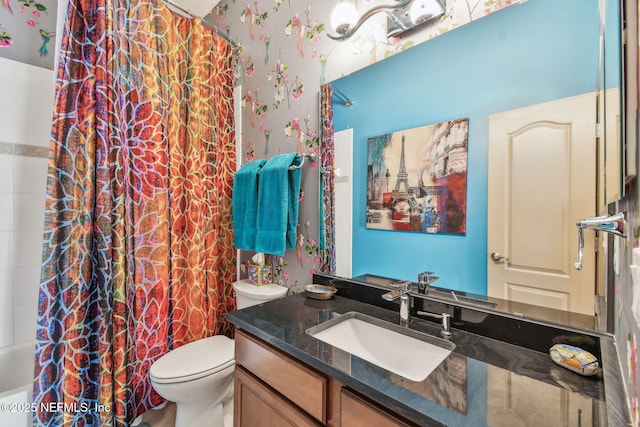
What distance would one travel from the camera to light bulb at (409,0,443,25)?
1.09 meters

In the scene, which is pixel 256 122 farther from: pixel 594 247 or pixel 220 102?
pixel 594 247

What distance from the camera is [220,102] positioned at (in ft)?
6.59

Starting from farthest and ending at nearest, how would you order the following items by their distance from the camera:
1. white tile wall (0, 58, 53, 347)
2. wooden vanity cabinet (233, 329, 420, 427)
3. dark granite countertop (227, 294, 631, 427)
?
white tile wall (0, 58, 53, 347) < wooden vanity cabinet (233, 329, 420, 427) < dark granite countertop (227, 294, 631, 427)

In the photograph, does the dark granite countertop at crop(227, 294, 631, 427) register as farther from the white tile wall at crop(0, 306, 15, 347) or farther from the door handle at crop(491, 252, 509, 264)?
the white tile wall at crop(0, 306, 15, 347)

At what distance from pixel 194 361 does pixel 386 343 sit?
41.5 inches

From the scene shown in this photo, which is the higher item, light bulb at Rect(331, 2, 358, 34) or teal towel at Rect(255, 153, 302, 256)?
light bulb at Rect(331, 2, 358, 34)

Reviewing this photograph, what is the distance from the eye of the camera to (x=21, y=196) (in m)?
1.63

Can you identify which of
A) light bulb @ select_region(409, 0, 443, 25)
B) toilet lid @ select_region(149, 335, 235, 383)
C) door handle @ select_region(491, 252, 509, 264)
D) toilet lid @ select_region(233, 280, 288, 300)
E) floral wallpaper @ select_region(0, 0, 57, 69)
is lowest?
toilet lid @ select_region(149, 335, 235, 383)

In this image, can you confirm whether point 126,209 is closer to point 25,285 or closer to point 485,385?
point 25,285

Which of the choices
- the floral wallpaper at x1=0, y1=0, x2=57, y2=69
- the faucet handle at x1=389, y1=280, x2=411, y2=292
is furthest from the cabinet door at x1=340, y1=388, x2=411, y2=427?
the floral wallpaper at x1=0, y1=0, x2=57, y2=69

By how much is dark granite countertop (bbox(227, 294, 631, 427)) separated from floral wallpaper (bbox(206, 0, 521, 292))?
789 millimetres

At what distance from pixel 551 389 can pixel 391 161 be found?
88 cm

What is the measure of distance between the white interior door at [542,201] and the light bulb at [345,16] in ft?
2.48

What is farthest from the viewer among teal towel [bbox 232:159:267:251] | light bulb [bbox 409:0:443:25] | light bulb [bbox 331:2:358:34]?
teal towel [bbox 232:159:267:251]
